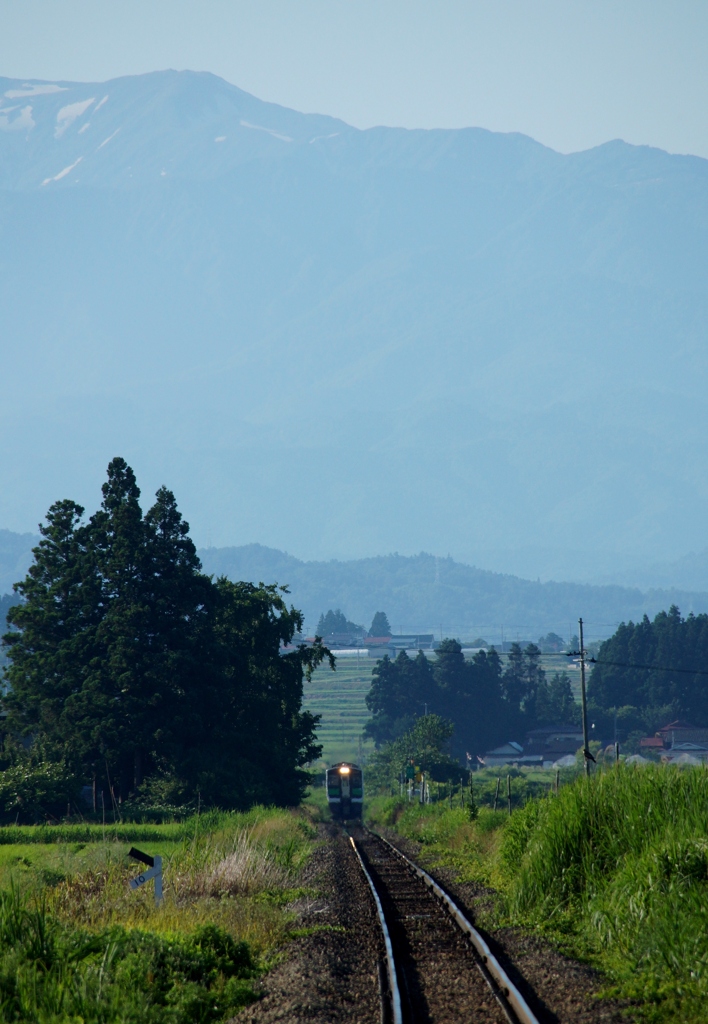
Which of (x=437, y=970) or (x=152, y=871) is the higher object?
(x=152, y=871)

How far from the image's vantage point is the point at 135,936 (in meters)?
14.6

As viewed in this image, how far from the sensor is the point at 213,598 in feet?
219

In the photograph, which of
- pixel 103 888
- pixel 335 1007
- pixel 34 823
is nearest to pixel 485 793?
pixel 34 823

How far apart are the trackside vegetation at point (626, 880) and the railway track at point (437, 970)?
1260 millimetres

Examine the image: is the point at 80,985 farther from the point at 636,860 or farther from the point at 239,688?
the point at 239,688

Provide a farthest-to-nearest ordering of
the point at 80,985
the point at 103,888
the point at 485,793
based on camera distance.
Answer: the point at 485,793 < the point at 103,888 < the point at 80,985

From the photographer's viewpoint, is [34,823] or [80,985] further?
[34,823]

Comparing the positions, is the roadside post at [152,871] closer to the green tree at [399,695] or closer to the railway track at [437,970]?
the railway track at [437,970]

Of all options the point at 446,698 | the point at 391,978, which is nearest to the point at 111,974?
the point at 391,978

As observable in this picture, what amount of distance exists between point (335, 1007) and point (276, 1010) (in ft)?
2.44

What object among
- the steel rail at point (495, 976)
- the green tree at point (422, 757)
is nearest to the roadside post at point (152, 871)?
the steel rail at point (495, 976)

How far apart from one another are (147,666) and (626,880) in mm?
47752

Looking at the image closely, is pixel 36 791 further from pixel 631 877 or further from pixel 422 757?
pixel 422 757

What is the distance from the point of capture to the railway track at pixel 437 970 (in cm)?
1320
